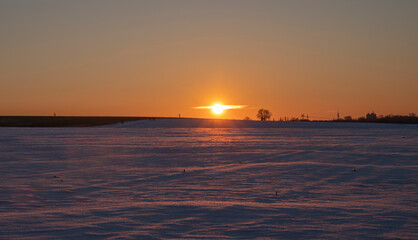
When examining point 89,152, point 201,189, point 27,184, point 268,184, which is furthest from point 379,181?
point 89,152

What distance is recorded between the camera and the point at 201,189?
1077 centimetres

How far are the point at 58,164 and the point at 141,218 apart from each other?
871 centimetres

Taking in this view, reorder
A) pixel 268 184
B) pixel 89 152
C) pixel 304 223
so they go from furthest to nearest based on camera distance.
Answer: pixel 89 152 < pixel 268 184 < pixel 304 223

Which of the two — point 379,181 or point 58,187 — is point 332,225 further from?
point 58,187

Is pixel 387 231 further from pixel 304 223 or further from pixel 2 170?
pixel 2 170

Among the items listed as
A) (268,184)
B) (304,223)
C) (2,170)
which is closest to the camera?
(304,223)

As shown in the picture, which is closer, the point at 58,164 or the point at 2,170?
the point at 2,170

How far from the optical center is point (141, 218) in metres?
7.83

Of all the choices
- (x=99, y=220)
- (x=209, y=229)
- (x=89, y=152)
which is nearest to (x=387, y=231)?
(x=209, y=229)

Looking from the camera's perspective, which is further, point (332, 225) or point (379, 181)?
point (379, 181)

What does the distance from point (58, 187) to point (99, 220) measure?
12.3 ft

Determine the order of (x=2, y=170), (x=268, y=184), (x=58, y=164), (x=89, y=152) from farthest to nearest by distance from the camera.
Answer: (x=89, y=152), (x=58, y=164), (x=2, y=170), (x=268, y=184)

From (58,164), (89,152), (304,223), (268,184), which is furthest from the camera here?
(89,152)

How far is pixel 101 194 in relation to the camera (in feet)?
33.1
